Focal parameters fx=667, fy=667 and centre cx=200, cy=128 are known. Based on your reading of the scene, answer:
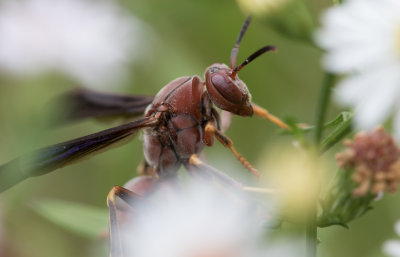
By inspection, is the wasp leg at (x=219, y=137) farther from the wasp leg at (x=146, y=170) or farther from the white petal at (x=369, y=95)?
the white petal at (x=369, y=95)

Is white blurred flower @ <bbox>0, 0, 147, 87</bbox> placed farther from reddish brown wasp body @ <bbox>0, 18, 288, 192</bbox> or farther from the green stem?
the green stem

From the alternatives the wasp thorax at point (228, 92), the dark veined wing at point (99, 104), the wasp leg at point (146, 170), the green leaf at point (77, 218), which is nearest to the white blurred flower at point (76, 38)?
the dark veined wing at point (99, 104)

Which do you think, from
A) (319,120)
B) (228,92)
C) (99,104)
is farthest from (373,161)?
(99,104)

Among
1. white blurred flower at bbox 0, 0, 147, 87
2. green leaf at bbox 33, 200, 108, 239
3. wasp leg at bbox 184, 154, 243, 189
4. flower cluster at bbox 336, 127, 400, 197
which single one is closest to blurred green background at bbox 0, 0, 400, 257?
white blurred flower at bbox 0, 0, 147, 87

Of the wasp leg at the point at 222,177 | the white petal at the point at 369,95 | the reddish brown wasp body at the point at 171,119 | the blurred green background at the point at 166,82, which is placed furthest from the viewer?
the blurred green background at the point at 166,82

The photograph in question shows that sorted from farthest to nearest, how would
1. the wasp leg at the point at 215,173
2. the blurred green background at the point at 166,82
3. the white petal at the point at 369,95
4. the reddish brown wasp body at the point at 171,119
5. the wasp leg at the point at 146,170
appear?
the blurred green background at the point at 166,82, the wasp leg at the point at 146,170, the reddish brown wasp body at the point at 171,119, the wasp leg at the point at 215,173, the white petal at the point at 369,95

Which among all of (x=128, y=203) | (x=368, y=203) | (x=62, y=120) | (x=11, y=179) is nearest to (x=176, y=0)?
(x=62, y=120)

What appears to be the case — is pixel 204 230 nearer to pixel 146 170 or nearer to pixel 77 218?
pixel 77 218
